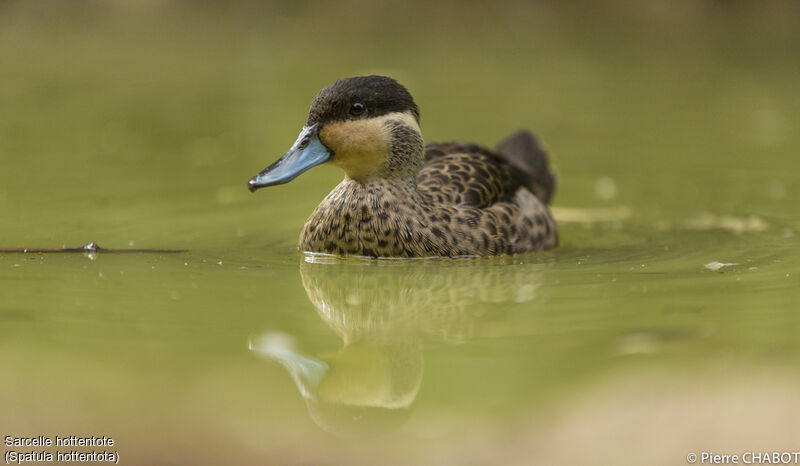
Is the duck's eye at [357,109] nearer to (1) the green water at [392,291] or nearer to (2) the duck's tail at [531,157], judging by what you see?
(1) the green water at [392,291]

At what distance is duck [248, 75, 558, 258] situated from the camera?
21.4 ft

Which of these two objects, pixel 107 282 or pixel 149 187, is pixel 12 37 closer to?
pixel 149 187

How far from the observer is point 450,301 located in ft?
19.1

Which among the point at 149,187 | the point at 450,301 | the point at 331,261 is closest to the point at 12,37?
the point at 149,187

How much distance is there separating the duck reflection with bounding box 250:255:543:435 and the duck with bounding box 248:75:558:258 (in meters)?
0.15

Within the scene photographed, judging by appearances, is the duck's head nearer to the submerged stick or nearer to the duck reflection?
the duck reflection

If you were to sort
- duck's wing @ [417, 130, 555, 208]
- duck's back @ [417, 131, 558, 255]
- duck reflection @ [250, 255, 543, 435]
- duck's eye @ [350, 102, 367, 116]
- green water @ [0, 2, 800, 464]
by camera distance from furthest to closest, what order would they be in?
duck's wing @ [417, 130, 555, 208], duck's back @ [417, 131, 558, 255], duck's eye @ [350, 102, 367, 116], duck reflection @ [250, 255, 543, 435], green water @ [0, 2, 800, 464]

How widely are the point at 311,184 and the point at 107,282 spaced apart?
3278 mm

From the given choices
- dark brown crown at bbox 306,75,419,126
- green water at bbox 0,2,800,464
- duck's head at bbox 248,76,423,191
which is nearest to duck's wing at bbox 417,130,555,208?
duck's head at bbox 248,76,423,191

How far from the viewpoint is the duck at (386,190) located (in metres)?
6.53

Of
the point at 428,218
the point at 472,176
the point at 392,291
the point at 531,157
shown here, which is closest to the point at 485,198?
the point at 472,176

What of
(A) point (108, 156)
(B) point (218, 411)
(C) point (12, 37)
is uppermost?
(C) point (12, 37)

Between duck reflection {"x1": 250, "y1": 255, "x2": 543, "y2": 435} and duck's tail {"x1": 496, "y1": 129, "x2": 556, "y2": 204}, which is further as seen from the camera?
duck's tail {"x1": 496, "y1": 129, "x2": 556, "y2": 204}

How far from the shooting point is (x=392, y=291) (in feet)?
19.7
